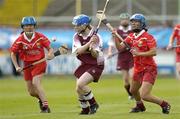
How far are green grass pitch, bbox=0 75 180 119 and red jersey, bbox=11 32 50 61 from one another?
1555 mm

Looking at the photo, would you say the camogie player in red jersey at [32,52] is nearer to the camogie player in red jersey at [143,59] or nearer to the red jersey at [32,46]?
the red jersey at [32,46]

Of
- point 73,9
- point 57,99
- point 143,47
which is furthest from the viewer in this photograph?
point 73,9

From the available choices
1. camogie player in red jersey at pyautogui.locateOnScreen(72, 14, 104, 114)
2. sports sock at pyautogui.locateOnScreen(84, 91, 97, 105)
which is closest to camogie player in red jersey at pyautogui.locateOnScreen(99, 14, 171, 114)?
camogie player in red jersey at pyautogui.locateOnScreen(72, 14, 104, 114)

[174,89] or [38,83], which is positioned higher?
[38,83]

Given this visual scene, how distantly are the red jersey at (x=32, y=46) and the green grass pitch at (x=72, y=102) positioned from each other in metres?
1.56

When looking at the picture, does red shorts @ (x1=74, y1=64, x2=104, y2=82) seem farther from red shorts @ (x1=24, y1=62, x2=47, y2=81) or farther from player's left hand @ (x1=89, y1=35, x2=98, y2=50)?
red shorts @ (x1=24, y1=62, x2=47, y2=81)

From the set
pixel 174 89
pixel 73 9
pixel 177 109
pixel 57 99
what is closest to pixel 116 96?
pixel 57 99

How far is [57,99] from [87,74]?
26.4 ft

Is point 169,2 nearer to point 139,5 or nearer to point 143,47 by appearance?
point 139,5

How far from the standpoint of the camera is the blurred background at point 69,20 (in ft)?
139

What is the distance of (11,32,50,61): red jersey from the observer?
20.0m

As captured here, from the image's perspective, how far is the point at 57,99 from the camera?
26.4m

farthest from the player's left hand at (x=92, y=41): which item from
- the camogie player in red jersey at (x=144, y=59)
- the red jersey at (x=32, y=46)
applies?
the red jersey at (x=32, y=46)

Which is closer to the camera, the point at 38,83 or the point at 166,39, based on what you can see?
the point at 38,83
